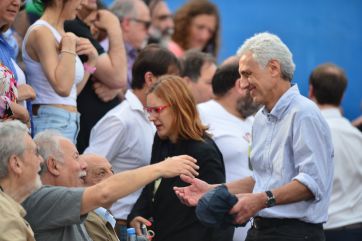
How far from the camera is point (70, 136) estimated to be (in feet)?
20.9

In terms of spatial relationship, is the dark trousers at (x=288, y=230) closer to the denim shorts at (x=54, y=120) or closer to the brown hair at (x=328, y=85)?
the denim shorts at (x=54, y=120)

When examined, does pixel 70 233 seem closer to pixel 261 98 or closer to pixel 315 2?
pixel 261 98

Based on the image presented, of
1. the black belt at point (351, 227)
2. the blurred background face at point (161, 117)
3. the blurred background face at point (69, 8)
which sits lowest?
the black belt at point (351, 227)

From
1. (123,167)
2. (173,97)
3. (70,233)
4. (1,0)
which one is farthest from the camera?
(123,167)

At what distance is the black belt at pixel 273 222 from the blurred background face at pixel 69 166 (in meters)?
1.07

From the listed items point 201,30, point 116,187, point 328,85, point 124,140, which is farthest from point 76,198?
point 201,30

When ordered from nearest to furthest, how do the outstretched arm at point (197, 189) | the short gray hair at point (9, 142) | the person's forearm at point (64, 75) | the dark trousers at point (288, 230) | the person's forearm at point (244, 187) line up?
1. the short gray hair at point (9, 142)
2. the dark trousers at point (288, 230)
3. the outstretched arm at point (197, 189)
4. the person's forearm at point (244, 187)
5. the person's forearm at point (64, 75)

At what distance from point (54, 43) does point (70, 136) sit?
0.62m

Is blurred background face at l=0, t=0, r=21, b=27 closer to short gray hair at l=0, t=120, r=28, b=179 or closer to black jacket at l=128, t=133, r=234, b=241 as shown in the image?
short gray hair at l=0, t=120, r=28, b=179

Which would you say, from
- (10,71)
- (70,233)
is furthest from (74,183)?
(10,71)

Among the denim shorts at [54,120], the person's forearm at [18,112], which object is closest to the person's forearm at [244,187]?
the denim shorts at [54,120]

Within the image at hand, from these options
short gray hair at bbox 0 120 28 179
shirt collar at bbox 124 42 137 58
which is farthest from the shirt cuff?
shirt collar at bbox 124 42 137 58

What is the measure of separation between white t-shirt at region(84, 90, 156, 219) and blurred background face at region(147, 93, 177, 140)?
0.40 metres

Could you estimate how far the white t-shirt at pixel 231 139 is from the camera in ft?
22.9
